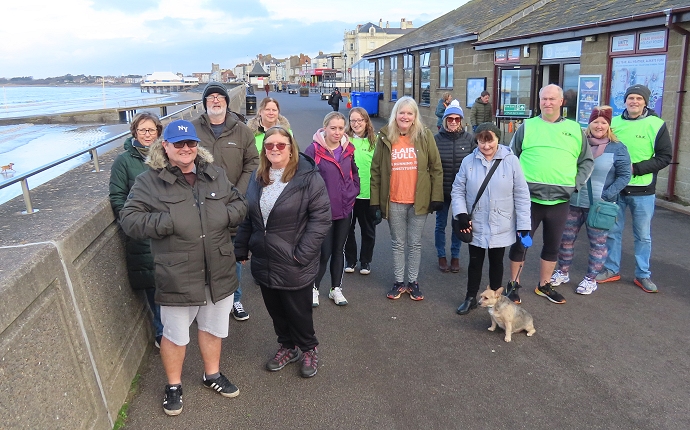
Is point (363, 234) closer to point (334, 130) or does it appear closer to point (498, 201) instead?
point (334, 130)

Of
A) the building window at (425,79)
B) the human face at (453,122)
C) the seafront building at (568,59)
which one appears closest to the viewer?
the human face at (453,122)

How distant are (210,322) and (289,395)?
2.37ft

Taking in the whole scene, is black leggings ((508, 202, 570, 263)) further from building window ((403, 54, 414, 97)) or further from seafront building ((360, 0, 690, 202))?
building window ((403, 54, 414, 97))

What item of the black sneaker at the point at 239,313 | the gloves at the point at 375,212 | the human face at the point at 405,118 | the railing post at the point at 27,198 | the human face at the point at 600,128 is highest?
the human face at the point at 405,118

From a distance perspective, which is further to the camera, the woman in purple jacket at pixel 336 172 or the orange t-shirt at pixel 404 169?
the orange t-shirt at pixel 404 169

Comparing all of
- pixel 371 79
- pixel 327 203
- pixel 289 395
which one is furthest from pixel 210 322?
pixel 371 79

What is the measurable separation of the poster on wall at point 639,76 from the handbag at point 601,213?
4.59 m

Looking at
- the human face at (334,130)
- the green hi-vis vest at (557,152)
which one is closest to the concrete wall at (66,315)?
the human face at (334,130)

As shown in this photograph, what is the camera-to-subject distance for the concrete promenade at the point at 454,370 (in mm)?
3291

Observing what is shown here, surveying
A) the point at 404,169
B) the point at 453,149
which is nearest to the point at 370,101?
the point at 453,149

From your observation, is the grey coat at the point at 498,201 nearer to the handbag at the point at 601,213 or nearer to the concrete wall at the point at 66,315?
the handbag at the point at 601,213

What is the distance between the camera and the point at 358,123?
5.27 meters

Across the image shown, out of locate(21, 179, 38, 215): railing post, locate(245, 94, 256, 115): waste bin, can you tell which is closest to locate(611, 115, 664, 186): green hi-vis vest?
locate(21, 179, 38, 215): railing post

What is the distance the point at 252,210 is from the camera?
3.67 m
